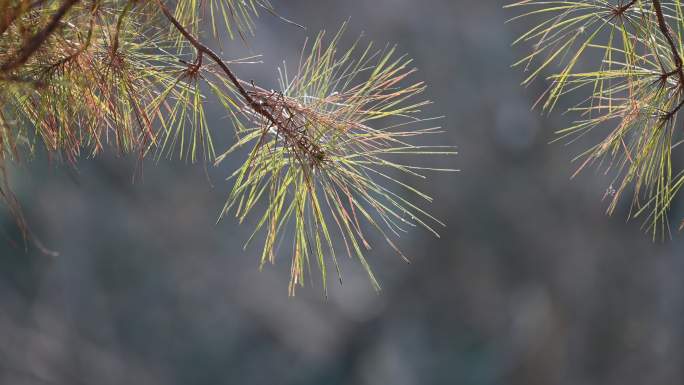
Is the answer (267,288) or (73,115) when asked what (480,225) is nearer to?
(267,288)

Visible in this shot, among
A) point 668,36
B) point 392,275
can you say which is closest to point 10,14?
point 668,36

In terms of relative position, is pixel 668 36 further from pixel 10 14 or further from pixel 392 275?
pixel 392 275

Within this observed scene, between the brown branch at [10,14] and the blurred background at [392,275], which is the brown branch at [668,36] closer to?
the brown branch at [10,14]

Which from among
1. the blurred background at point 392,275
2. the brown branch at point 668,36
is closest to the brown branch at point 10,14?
the brown branch at point 668,36

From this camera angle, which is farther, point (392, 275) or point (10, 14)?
point (392, 275)

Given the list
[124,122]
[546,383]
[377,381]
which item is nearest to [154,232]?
[377,381]

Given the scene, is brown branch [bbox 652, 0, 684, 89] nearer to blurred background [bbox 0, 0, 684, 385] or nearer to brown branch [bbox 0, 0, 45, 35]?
brown branch [bbox 0, 0, 45, 35]

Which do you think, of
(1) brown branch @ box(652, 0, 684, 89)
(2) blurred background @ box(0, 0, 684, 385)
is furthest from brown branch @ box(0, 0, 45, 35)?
(2) blurred background @ box(0, 0, 684, 385)

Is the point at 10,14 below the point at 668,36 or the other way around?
below
